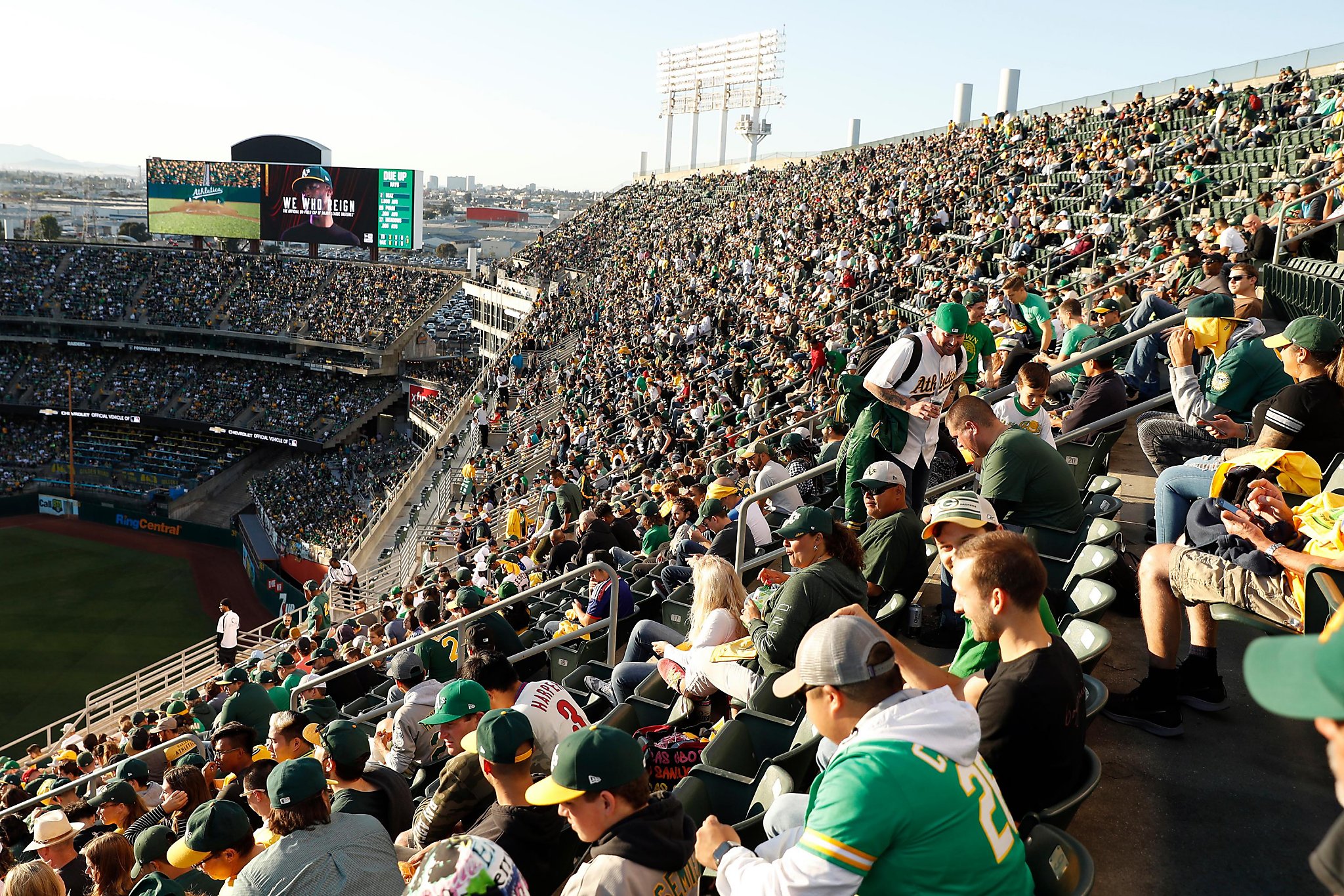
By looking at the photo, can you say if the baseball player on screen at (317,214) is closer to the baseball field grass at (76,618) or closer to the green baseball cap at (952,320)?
the baseball field grass at (76,618)

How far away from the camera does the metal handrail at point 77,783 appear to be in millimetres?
7473

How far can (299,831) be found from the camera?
3.47 m

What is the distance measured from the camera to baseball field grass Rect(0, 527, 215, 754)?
2120 cm

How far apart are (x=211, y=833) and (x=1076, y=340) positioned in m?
6.94

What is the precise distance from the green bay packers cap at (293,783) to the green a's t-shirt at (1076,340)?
6356 mm

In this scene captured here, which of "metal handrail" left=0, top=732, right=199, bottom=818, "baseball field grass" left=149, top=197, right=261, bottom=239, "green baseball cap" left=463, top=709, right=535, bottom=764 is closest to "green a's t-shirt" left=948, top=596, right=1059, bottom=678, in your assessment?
"green baseball cap" left=463, top=709, right=535, bottom=764

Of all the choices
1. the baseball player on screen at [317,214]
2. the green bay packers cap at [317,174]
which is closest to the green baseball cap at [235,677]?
the baseball player on screen at [317,214]

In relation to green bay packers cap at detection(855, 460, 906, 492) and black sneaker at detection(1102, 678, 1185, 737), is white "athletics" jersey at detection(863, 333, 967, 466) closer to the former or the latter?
green bay packers cap at detection(855, 460, 906, 492)

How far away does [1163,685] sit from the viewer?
3.95 m

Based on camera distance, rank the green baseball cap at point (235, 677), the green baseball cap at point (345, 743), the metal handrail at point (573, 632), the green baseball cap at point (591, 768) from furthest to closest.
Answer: the green baseball cap at point (235, 677) → the metal handrail at point (573, 632) → the green baseball cap at point (345, 743) → the green baseball cap at point (591, 768)

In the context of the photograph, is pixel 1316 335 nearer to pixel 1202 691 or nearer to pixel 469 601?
pixel 1202 691

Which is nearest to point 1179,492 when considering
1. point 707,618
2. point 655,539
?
point 707,618

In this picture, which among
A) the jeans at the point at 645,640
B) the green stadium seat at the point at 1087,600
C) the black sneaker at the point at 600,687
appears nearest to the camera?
the green stadium seat at the point at 1087,600

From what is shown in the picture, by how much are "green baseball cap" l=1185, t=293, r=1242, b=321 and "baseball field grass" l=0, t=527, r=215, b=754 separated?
70.9 ft
